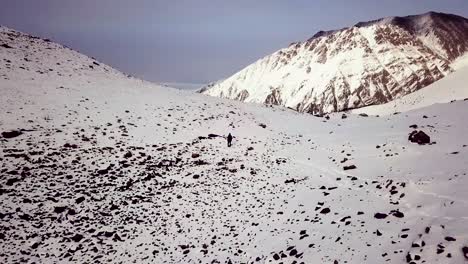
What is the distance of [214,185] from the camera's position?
84.1ft

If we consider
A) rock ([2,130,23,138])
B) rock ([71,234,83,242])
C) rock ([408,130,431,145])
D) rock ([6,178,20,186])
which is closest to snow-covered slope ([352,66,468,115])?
rock ([408,130,431,145])

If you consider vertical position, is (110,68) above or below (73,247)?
above

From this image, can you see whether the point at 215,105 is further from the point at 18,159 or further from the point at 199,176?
the point at 18,159

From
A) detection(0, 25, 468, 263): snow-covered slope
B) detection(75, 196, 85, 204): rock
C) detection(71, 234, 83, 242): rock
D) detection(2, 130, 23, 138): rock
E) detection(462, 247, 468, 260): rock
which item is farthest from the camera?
detection(2, 130, 23, 138): rock

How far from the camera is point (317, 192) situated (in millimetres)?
22766

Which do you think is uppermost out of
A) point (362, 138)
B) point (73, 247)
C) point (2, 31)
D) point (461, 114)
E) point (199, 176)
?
point (2, 31)

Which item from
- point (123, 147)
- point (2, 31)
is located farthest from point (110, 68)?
point (123, 147)

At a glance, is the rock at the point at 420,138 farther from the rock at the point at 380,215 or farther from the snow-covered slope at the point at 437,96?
the snow-covered slope at the point at 437,96

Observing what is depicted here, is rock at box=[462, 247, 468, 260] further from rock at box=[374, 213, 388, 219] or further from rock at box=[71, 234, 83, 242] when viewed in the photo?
rock at box=[71, 234, 83, 242]

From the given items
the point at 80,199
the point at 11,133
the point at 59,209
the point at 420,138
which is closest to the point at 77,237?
the point at 59,209

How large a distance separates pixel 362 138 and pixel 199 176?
16035 mm

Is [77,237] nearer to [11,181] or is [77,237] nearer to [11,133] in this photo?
[11,181]

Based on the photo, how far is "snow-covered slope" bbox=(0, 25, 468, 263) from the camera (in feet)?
53.0

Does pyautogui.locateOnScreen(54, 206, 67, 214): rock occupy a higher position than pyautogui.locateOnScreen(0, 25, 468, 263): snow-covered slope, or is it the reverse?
pyautogui.locateOnScreen(0, 25, 468, 263): snow-covered slope
